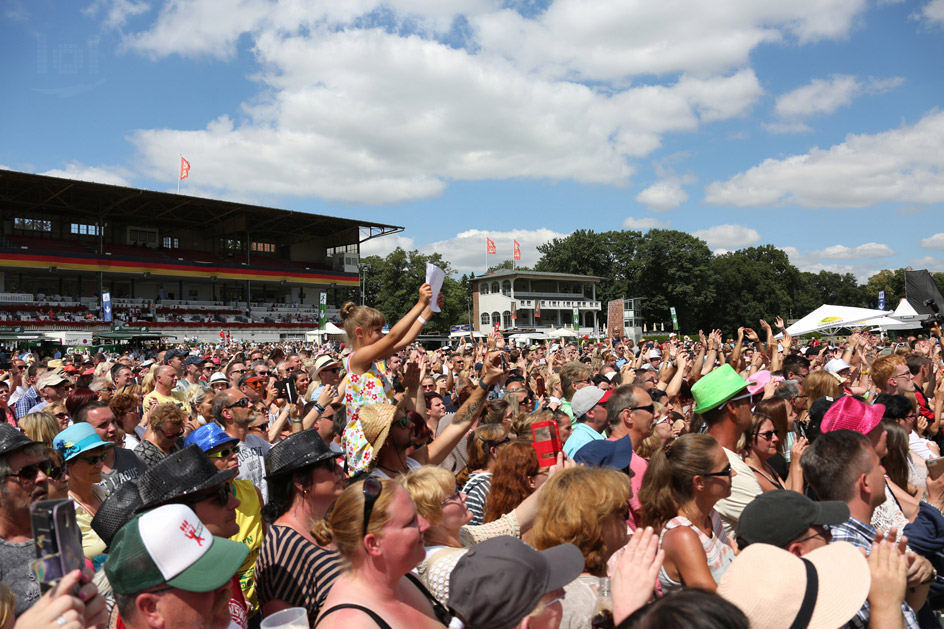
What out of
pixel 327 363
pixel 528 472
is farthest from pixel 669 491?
pixel 327 363

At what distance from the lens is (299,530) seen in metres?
2.96

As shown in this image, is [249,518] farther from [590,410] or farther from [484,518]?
[590,410]

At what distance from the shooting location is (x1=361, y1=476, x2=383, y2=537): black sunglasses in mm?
2225

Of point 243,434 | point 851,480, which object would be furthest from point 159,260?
point 851,480

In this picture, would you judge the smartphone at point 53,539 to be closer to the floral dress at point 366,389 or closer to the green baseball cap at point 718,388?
the floral dress at point 366,389

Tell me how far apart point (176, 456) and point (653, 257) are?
7868 centimetres

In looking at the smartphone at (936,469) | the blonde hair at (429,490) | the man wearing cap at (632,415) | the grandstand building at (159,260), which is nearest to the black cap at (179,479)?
the blonde hair at (429,490)

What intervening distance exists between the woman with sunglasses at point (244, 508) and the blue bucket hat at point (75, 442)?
54 cm

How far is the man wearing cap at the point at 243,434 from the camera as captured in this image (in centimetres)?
478

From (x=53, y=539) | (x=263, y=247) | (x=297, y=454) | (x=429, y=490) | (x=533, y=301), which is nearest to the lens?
(x=53, y=539)

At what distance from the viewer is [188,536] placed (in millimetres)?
1977

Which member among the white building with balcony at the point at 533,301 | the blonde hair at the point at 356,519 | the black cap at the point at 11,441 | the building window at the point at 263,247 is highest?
the building window at the point at 263,247

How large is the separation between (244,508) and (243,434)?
1524mm

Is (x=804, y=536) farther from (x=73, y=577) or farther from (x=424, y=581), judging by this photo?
(x=73, y=577)
